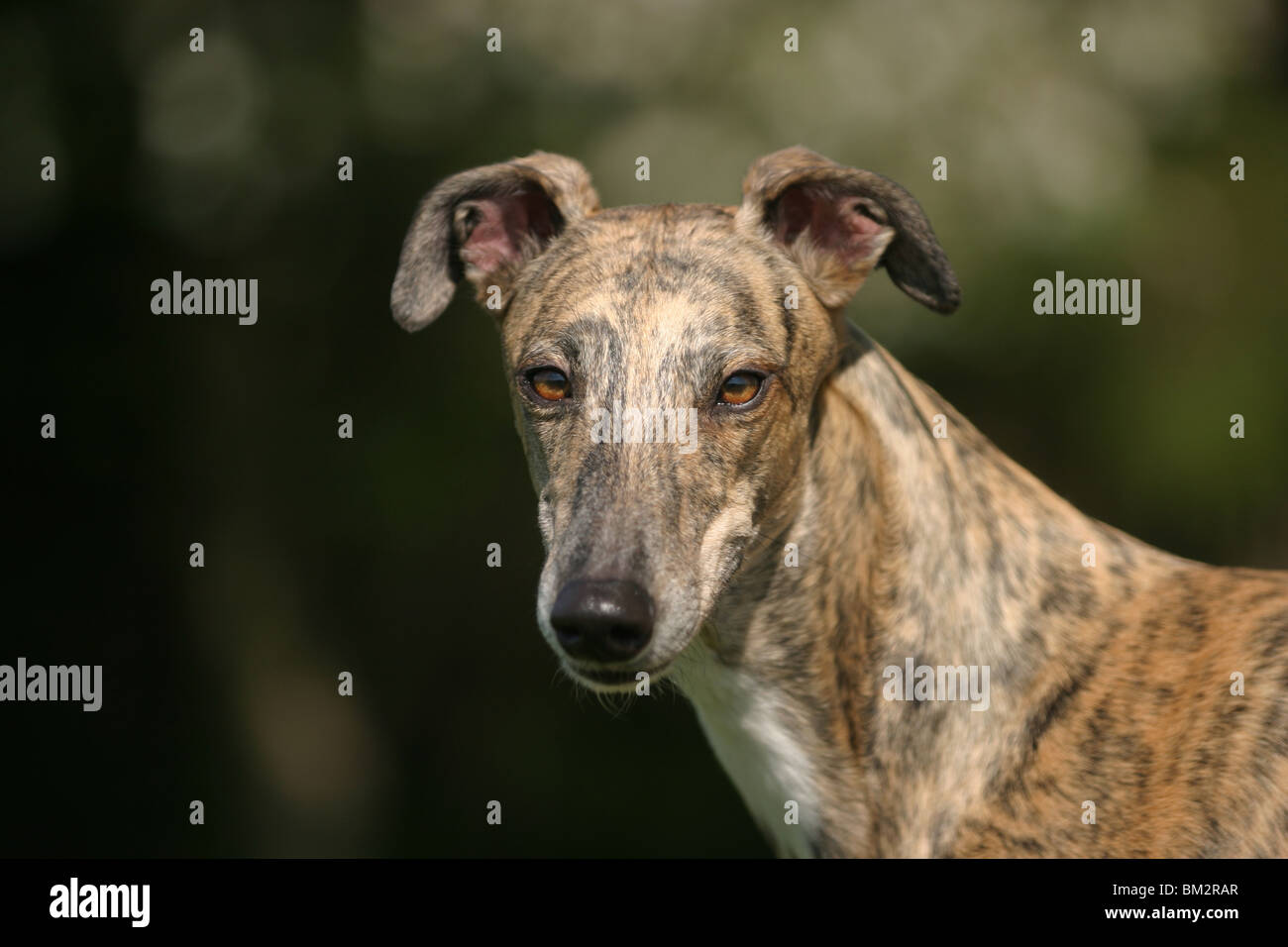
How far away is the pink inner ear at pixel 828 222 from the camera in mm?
3969

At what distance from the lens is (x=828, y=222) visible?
4043 mm

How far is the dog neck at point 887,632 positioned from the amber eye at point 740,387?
0.93 ft

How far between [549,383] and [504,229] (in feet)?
2.91

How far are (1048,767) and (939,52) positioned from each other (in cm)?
689

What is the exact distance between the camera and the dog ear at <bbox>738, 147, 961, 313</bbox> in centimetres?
384

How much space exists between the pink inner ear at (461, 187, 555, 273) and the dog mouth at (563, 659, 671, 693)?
1596 mm

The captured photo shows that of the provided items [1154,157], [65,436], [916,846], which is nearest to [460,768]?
[65,436]
